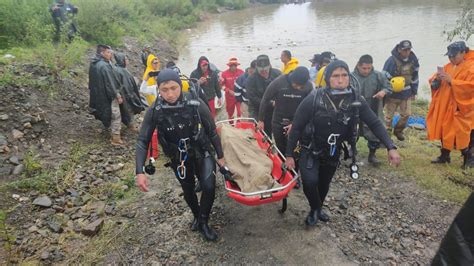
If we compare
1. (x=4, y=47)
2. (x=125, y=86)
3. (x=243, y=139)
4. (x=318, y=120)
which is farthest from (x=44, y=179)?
(x=4, y=47)

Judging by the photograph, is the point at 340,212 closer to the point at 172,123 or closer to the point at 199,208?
the point at 199,208

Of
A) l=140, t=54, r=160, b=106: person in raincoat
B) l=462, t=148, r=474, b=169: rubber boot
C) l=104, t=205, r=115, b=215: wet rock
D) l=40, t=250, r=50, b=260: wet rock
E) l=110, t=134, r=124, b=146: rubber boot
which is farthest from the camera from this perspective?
l=110, t=134, r=124, b=146: rubber boot

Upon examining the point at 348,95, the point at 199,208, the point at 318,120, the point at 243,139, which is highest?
the point at 348,95

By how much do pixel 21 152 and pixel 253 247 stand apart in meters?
3.82

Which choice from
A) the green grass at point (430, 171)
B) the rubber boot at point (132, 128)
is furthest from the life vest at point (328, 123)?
the rubber boot at point (132, 128)

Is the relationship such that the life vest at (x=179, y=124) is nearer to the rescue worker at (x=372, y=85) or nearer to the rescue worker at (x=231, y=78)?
the rescue worker at (x=372, y=85)

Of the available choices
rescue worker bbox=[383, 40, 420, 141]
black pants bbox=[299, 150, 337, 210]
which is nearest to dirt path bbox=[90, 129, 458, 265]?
black pants bbox=[299, 150, 337, 210]

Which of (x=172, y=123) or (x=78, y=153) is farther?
(x=78, y=153)

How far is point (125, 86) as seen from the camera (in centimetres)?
620

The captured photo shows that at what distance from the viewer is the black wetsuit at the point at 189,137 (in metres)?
3.30

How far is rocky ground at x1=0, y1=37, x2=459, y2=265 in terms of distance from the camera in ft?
11.5

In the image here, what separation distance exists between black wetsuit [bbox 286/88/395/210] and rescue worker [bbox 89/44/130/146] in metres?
3.66

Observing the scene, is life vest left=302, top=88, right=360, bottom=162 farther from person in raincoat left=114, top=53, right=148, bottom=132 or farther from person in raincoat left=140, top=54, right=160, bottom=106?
person in raincoat left=114, top=53, right=148, bottom=132

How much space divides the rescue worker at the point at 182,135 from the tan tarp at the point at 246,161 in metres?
0.30
